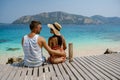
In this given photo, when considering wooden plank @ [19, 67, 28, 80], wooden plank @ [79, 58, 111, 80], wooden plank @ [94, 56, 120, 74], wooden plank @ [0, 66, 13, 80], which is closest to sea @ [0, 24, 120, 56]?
wooden plank @ [94, 56, 120, 74]

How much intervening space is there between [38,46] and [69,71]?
1247 millimetres

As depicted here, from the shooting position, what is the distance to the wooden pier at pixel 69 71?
591 cm

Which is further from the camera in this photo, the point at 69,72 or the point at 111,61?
the point at 111,61

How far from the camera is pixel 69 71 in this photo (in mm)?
6465

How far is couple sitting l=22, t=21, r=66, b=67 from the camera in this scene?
6734 millimetres

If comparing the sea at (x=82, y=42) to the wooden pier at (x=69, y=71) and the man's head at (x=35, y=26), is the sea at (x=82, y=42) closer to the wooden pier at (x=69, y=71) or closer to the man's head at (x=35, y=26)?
the wooden pier at (x=69, y=71)

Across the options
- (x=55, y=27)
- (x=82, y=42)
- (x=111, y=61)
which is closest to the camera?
(x=55, y=27)

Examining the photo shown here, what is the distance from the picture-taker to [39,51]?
6.87 meters

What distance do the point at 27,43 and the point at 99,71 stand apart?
2.36 metres

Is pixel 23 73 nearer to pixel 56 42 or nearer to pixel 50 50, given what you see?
pixel 50 50

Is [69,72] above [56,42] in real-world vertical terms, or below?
below

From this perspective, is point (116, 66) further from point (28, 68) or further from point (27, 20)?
point (27, 20)

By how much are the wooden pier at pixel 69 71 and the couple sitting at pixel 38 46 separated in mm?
233

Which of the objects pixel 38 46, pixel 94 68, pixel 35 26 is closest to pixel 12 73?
pixel 38 46
